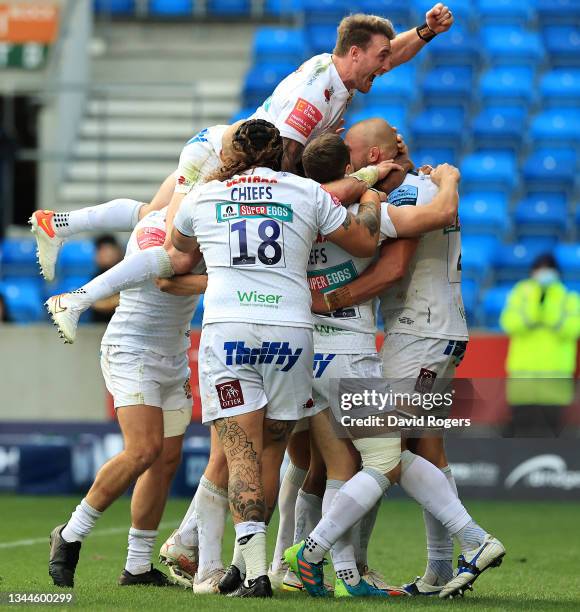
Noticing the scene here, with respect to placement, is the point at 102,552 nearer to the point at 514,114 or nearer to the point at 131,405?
the point at 131,405

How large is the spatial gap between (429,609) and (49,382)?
29.6 ft

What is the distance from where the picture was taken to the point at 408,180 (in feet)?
24.0

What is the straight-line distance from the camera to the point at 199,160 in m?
7.58

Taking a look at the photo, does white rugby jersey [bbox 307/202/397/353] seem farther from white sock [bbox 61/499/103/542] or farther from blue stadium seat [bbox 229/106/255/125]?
blue stadium seat [bbox 229/106/255/125]

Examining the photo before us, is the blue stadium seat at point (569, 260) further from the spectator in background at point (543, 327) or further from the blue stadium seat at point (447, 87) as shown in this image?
the blue stadium seat at point (447, 87)

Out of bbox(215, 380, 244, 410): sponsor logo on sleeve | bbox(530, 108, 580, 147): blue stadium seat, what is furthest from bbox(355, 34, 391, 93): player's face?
bbox(530, 108, 580, 147): blue stadium seat

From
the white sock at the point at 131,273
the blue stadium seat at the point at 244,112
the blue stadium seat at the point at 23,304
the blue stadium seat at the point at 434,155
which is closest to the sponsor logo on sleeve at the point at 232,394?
the white sock at the point at 131,273

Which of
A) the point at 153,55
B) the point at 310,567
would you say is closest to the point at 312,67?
the point at 310,567

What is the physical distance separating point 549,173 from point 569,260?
212cm

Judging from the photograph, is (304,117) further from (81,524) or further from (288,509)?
(81,524)

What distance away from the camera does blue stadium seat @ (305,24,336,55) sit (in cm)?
1939

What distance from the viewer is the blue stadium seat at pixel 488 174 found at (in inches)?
698

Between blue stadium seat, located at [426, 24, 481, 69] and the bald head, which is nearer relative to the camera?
the bald head

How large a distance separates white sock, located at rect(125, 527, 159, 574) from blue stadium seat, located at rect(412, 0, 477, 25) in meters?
13.4
